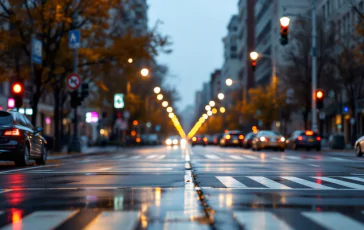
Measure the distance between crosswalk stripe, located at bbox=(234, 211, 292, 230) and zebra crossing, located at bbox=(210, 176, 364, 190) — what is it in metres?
4.23

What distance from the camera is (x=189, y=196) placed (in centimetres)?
1180

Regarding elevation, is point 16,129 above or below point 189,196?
above

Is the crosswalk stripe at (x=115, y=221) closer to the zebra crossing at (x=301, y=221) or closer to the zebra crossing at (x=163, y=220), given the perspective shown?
the zebra crossing at (x=163, y=220)

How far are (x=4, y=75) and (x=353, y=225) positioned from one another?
3201cm

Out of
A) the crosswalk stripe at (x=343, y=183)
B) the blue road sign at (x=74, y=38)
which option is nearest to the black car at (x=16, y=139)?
the crosswalk stripe at (x=343, y=183)

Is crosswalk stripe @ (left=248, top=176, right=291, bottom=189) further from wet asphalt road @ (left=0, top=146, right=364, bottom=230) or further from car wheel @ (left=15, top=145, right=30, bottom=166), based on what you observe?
car wheel @ (left=15, top=145, right=30, bottom=166)

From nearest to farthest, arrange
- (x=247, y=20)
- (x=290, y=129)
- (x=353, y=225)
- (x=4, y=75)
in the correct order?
(x=353, y=225) → (x=4, y=75) → (x=290, y=129) → (x=247, y=20)

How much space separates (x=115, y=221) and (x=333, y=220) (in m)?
2.75

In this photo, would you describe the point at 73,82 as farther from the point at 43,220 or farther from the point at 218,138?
the point at 218,138

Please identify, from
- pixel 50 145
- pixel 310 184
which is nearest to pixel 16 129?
pixel 310 184

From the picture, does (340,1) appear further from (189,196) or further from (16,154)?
(189,196)

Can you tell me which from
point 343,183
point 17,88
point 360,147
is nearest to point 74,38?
point 17,88

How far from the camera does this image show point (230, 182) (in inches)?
593

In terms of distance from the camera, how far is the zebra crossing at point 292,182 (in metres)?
13.9
